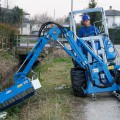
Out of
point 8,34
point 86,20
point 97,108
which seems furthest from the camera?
point 8,34

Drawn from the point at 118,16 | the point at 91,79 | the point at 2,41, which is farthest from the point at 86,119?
the point at 118,16

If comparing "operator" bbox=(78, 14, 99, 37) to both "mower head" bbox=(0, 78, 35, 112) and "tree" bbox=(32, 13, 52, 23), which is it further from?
"tree" bbox=(32, 13, 52, 23)

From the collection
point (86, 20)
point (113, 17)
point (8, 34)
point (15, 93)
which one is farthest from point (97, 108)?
point (113, 17)

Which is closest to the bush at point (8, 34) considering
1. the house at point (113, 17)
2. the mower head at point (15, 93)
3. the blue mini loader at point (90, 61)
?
the blue mini loader at point (90, 61)

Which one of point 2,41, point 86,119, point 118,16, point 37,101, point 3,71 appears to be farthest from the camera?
point 118,16

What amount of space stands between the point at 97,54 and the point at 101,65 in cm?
39

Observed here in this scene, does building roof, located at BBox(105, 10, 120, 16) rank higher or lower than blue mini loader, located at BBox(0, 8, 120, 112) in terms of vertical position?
higher

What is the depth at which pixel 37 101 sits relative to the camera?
1050 cm

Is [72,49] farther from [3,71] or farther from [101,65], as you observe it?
[3,71]

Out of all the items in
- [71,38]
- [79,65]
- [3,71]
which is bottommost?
[3,71]

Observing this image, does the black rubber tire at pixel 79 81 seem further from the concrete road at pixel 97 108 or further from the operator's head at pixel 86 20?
the operator's head at pixel 86 20

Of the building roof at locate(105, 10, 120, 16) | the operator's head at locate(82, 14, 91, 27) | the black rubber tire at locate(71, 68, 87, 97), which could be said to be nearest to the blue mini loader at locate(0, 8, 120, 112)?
the black rubber tire at locate(71, 68, 87, 97)

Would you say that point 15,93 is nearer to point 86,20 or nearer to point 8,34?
point 86,20

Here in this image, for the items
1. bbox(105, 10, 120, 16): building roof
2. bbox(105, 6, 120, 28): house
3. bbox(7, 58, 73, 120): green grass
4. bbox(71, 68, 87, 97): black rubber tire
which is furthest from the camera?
bbox(105, 10, 120, 16): building roof
